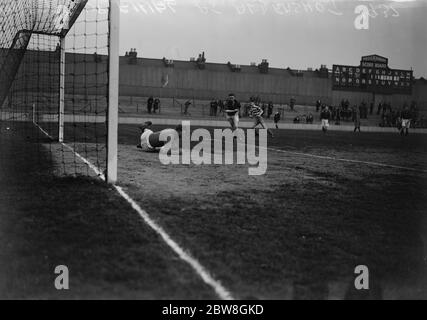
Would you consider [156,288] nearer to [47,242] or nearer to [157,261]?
[157,261]

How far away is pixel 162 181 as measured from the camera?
29.1 feet

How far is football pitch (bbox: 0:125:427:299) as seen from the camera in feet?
13.4

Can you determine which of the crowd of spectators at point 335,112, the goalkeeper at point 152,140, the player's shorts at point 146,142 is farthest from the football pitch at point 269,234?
the crowd of spectators at point 335,112

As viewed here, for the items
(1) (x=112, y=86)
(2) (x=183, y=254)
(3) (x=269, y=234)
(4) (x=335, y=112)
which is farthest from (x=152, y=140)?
(4) (x=335, y=112)

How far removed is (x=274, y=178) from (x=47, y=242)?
5868 mm

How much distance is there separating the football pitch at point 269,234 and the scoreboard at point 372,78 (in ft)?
136

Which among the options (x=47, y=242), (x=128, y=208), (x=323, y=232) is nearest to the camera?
(x=47, y=242)

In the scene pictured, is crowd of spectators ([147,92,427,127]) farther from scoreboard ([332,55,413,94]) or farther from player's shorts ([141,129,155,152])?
player's shorts ([141,129,155,152])

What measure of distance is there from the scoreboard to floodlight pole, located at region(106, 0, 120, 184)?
43383 mm

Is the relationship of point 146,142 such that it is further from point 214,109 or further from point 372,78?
point 372,78

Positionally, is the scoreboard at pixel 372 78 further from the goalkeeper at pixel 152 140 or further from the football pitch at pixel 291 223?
the football pitch at pixel 291 223

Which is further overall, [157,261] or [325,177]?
[325,177]

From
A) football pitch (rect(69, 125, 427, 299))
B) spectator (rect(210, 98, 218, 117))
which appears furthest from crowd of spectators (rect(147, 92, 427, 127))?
football pitch (rect(69, 125, 427, 299))
